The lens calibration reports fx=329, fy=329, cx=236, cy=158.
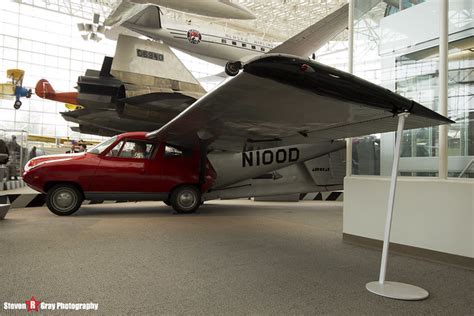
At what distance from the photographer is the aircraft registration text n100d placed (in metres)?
7.58

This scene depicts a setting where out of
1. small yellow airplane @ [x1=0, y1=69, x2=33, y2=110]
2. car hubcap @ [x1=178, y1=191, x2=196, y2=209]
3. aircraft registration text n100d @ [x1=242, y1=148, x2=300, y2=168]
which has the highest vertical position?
small yellow airplane @ [x1=0, y1=69, x2=33, y2=110]

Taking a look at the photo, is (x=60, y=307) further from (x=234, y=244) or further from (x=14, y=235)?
(x=14, y=235)

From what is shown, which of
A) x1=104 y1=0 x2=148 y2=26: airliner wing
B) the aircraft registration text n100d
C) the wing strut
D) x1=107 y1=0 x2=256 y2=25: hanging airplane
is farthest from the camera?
x1=104 y1=0 x2=148 y2=26: airliner wing

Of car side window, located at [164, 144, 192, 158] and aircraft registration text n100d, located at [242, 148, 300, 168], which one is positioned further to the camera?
aircraft registration text n100d, located at [242, 148, 300, 168]

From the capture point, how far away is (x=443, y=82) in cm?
351

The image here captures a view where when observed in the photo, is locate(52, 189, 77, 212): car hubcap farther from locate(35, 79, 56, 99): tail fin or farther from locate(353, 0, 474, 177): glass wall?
locate(35, 79, 56, 99): tail fin

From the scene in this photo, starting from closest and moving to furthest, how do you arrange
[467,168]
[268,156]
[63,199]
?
[467,168] < [63,199] < [268,156]

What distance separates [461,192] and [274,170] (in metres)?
4.87

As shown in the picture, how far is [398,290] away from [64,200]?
5.81 metres

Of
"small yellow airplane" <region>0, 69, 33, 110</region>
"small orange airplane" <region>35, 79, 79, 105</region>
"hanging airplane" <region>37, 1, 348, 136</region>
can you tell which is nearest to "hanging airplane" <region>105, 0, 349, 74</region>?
"hanging airplane" <region>37, 1, 348, 136</region>

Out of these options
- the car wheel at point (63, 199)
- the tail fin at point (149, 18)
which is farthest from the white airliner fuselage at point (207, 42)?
the car wheel at point (63, 199)

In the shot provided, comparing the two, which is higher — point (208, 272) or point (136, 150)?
point (136, 150)

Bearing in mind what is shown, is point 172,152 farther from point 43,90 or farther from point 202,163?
point 43,90

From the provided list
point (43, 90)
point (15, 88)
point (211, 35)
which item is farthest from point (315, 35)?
point (15, 88)
